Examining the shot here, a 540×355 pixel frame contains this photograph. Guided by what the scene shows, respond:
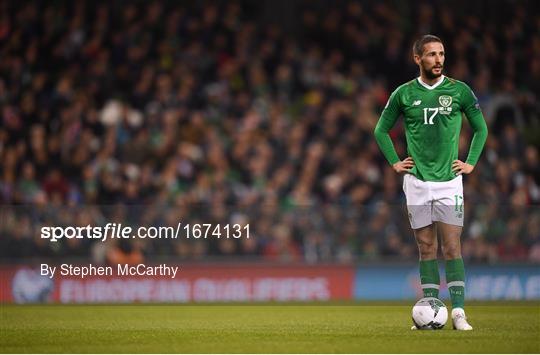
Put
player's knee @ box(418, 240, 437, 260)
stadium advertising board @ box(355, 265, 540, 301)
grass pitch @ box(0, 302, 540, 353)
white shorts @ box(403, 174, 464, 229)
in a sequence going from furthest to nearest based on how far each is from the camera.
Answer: stadium advertising board @ box(355, 265, 540, 301) → player's knee @ box(418, 240, 437, 260) → white shorts @ box(403, 174, 464, 229) → grass pitch @ box(0, 302, 540, 353)

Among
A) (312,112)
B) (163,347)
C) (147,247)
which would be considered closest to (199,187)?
(147,247)

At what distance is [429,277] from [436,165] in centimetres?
96

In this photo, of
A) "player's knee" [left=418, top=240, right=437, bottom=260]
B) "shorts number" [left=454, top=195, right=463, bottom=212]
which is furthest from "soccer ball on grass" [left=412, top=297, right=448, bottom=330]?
"shorts number" [left=454, top=195, right=463, bottom=212]

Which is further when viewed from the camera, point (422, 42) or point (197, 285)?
point (197, 285)

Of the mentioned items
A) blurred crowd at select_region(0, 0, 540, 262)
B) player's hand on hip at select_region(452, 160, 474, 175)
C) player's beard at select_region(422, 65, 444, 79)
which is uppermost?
blurred crowd at select_region(0, 0, 540, 262)

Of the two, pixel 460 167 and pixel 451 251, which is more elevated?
pixel 460 167

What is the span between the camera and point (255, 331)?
394 inches

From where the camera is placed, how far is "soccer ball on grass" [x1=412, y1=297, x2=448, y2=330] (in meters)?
9.67

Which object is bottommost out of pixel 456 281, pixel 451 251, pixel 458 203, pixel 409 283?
pixel 456 281

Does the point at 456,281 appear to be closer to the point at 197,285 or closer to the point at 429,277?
the point at 429,277

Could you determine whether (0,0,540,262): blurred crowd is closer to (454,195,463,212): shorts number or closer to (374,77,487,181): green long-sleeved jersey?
(374,77,487,181): green long-sleeved jersey

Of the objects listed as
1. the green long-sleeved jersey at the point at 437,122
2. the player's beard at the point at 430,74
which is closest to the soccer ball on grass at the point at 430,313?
the green long-sleeved jersey at the point at 437,122

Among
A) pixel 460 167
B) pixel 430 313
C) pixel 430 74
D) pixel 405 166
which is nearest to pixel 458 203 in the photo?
pixel 460 167

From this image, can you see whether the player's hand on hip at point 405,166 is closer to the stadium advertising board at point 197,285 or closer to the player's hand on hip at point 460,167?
the player's hand on hip at point 460,167
